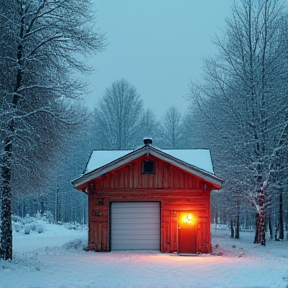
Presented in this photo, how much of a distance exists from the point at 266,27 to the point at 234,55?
6.51 feet

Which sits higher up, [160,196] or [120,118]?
[120,118]

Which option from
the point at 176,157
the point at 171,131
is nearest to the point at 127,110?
the point at 171,131

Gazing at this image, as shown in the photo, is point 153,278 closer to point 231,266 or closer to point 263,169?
point 231,266

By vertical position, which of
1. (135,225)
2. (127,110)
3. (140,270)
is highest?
(127,110)

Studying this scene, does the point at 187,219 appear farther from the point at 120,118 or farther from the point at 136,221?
the point at 120,118

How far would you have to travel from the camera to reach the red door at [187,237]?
54.1 ft

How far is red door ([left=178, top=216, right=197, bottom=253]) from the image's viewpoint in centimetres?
1648

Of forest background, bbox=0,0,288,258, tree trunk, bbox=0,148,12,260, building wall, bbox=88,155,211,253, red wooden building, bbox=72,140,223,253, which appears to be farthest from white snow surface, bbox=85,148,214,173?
tree trunk, bbox=0,148,12,260

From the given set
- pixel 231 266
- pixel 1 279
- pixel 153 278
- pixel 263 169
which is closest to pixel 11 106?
pixel 1 279

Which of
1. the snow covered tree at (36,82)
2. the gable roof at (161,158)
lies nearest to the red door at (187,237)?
→ the gable roof at (161,158)

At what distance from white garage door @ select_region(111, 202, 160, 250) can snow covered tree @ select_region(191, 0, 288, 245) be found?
5.41 metres

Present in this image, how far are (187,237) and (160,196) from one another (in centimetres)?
190

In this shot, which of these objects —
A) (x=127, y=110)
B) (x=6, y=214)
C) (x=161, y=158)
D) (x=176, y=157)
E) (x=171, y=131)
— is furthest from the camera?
(x=171, y=131)

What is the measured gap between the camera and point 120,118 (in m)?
33.4
